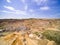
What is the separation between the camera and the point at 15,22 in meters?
2.05

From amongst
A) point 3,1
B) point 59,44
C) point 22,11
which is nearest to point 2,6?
point 3,1

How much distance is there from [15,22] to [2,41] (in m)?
0.46

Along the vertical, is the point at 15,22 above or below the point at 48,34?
above

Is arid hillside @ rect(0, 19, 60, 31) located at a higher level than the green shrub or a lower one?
higher

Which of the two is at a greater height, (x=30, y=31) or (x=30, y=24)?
(x=30, y=24)

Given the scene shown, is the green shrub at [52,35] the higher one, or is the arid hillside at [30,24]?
the arid hillside at [30,24]

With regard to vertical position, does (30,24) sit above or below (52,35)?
above

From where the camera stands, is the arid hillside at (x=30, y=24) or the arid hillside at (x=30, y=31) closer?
the arid hillside at (x=30, y=31)

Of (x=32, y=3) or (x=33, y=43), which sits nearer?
(x=33, y=43)

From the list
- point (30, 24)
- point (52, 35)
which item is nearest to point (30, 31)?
point (30, 24)

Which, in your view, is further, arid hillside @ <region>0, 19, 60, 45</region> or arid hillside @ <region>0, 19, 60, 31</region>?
arid hillside @ <region>0, 19, 60, 31</region>

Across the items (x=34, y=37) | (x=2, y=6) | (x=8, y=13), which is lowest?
(x=34, y=37)

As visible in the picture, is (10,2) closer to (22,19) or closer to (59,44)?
(22,19)

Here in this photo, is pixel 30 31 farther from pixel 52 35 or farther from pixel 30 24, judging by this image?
pixel 52 35
